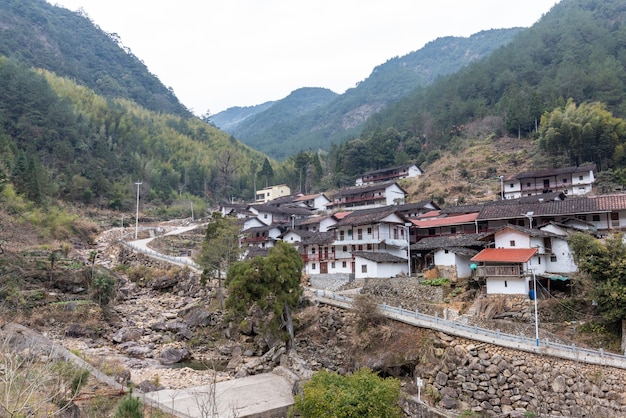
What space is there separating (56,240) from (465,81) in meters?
74.1

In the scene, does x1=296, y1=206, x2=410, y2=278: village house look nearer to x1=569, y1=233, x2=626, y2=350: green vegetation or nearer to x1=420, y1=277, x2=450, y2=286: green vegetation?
x1=420, y1=277, x2=450, y2=286: green vegetation

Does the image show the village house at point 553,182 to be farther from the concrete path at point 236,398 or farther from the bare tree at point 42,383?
the bare tree at point 42,383

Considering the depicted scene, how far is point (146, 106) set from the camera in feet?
452

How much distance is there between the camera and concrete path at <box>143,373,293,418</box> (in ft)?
50.1

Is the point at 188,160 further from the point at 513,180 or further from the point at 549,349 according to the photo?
the point at 549,349

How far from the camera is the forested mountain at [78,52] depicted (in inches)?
4537

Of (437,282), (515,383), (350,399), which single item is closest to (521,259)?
(437,282)

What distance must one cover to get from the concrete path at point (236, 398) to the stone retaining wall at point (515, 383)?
22.5 feet

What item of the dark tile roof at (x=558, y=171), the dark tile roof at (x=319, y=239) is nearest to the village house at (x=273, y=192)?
the dark tile roof at (x=319, y=239)

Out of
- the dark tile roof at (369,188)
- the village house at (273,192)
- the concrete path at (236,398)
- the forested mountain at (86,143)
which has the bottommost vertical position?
the concrete path at (236,398)

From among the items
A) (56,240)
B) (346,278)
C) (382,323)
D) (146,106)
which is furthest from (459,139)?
(146,106)

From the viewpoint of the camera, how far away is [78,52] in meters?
143

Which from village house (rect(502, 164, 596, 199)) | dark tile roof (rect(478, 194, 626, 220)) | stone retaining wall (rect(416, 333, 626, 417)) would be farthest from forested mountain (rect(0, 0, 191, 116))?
stone retaining wall (rect(416, 333, 626, 417))

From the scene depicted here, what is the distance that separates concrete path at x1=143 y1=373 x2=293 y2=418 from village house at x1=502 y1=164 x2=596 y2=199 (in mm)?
37288
